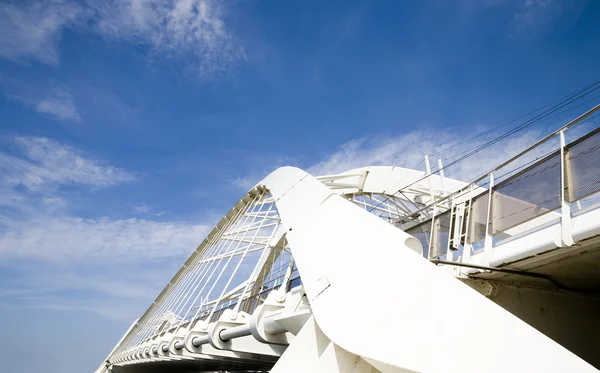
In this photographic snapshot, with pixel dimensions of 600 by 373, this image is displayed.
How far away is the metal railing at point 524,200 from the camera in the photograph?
4.74 m

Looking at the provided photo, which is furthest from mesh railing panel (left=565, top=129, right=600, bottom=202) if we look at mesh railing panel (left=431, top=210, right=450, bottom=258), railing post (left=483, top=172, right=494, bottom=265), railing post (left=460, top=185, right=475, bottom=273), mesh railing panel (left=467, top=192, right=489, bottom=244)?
mesh railing panel (left=431, top=210, right=450, bottom=258)

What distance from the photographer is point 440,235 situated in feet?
23.5

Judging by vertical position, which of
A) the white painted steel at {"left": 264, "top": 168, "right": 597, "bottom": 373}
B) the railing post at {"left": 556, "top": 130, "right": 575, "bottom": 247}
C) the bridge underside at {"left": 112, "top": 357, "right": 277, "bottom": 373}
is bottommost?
the bridge underside at {"left": 112, "top": 357, "right": 277, "bottom": 373}

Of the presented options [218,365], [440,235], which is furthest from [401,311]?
[218,365]

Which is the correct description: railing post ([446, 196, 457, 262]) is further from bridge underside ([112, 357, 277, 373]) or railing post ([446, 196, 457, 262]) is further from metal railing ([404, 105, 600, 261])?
bridge underside ([112, 357, 277, 373])

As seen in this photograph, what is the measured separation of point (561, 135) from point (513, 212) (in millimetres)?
1235

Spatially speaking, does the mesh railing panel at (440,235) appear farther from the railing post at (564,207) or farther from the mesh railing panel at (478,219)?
the railing post at (564,207)

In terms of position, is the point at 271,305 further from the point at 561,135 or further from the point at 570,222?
the point at 561,135

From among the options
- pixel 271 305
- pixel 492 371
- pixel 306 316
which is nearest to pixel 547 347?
pixel 492 371

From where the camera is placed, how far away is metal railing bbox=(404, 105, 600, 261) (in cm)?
474

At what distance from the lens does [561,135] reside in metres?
5.34

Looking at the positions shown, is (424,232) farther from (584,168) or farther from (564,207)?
(584,168)

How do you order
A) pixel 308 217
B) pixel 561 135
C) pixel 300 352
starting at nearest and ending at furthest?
pixel 300 352, pixel 561 135, pixel 308 217

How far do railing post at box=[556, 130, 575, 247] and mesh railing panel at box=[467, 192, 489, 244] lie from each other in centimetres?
135
